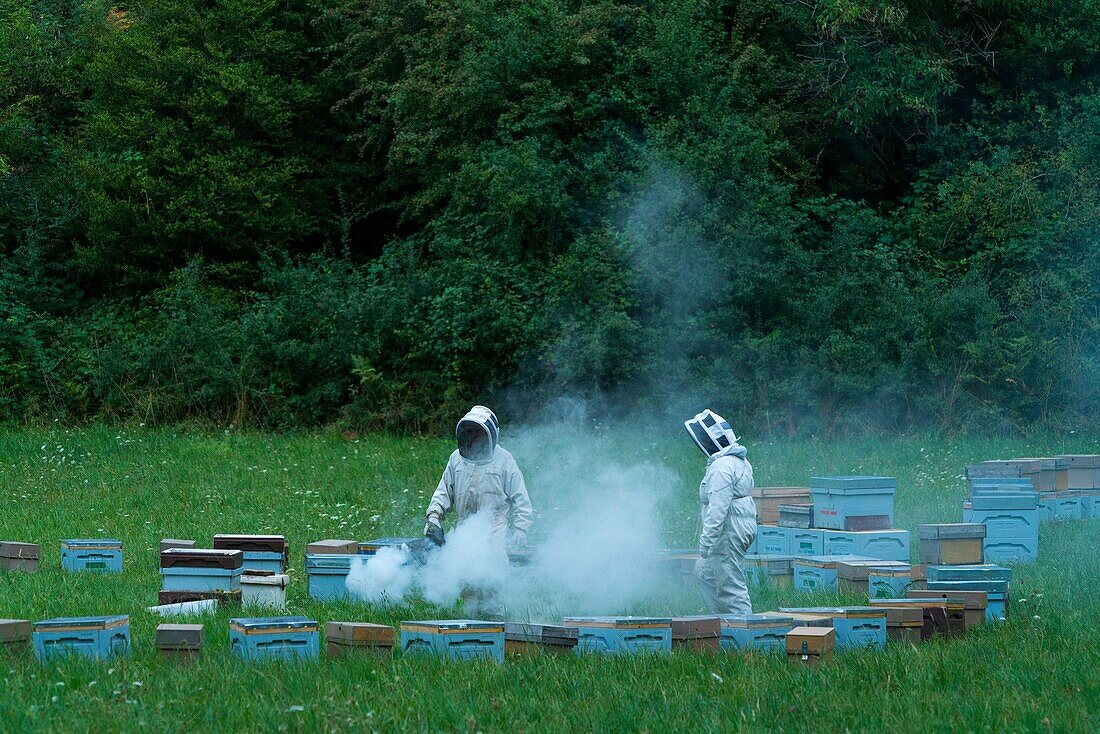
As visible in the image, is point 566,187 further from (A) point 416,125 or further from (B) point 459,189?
(A) point 416,125

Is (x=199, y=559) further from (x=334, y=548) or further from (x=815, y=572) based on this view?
(x=815, y=572)

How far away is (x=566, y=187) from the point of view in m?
20.4

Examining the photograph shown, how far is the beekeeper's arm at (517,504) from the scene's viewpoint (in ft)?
28.1

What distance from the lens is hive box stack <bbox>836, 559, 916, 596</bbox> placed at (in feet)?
27.8

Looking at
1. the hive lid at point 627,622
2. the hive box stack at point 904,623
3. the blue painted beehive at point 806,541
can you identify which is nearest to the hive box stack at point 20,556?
the hive lid at point 627,622

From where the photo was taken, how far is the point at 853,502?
9969mm

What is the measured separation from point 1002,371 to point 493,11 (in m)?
10.7

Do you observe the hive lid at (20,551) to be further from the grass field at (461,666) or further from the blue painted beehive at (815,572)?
the blue painted beehive at (815,572)

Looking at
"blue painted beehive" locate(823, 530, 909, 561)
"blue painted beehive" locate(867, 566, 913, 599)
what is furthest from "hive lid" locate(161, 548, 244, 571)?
"blue painted beehive" locate(823, 530, 909, 561)

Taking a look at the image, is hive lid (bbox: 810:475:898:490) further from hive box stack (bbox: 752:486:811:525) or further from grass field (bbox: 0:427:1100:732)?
grass field (bbox: 0:427:1100:732)

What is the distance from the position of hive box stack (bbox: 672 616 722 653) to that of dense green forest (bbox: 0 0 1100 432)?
1202cm

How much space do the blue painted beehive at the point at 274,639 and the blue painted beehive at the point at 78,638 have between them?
0.65m

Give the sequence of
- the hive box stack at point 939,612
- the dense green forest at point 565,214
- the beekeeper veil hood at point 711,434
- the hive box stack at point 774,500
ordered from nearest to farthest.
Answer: the hive box stack at point 939,612 → the beekeeper veil hood at point 711,434 → the hive box stack at point 774,500 → the dense green forest at point 565,214

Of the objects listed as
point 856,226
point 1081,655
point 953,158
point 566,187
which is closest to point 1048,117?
point 953,158
